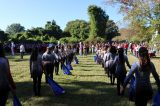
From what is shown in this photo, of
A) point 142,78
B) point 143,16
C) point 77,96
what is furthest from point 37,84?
point 143,16

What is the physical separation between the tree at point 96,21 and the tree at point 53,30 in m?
11.1

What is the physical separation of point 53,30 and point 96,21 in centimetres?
1292

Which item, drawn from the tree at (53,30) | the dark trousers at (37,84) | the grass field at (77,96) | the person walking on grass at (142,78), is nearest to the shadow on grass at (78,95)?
the grass field at (77,96)

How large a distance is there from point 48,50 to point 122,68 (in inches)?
192

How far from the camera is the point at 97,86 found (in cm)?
1873

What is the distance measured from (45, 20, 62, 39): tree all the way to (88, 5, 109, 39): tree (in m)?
11.1

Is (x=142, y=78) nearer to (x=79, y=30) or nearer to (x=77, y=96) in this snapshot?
(x=77, y=96)

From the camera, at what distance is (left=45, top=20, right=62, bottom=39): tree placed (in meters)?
113

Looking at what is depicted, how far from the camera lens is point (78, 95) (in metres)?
16.0

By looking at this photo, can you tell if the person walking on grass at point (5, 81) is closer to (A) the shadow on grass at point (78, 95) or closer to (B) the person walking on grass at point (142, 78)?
(B) the person walking on grass at point (142, 78)

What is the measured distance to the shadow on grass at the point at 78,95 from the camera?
46.7 ft

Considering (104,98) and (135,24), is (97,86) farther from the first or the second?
(135,24)

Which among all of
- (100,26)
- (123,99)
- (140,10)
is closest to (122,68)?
(123,99)

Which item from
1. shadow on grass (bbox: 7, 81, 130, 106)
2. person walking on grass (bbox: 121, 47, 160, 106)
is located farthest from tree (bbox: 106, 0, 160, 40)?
person walking on grass (bbox: 121, 47, 160, 106)
